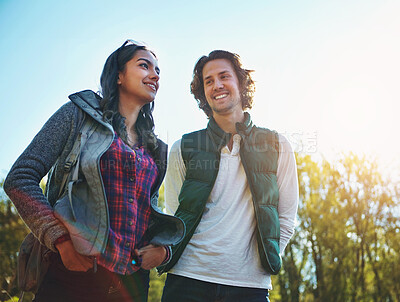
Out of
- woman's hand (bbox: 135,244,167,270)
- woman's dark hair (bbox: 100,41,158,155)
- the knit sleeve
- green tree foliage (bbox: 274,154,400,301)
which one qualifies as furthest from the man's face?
green tree foliage (bbox: 274,154,400,301)

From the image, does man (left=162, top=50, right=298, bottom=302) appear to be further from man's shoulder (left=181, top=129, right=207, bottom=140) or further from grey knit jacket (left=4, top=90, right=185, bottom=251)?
grey knit jacket (left=4, top=90, right=185, bottom=251)

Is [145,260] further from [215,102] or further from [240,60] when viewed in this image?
[240,60]

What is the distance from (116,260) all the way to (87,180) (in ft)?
1.58

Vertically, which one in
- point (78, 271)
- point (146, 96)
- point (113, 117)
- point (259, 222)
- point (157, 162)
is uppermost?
point (146, 96)

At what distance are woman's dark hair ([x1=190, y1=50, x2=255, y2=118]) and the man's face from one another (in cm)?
16

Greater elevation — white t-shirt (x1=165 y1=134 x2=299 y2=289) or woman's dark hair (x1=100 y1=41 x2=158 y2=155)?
woman's dark hair (x1=100 y1=41 x2=158 y2=155)

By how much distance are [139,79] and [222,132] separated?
0.97 m

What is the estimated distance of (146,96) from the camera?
2770 mm

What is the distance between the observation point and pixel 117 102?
2.73 meters

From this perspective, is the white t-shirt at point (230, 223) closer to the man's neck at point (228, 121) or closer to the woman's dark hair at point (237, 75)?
the man's neck at point (228, 121)

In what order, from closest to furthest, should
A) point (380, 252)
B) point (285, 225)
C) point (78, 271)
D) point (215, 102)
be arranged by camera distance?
point (78, 271)
point (285, 225)
point (215, 102)
point (380, 252)

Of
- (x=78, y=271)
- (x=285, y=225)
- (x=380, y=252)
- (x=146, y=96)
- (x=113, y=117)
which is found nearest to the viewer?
(x=78, y=271)

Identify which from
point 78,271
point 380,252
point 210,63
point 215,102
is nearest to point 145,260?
point 78,271

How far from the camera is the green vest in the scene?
2906 mm
